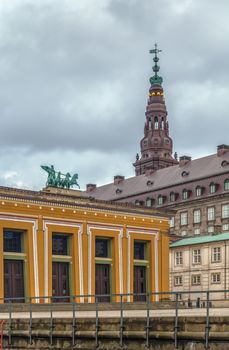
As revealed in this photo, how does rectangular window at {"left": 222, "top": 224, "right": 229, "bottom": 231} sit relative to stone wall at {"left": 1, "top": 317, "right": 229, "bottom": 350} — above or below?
above

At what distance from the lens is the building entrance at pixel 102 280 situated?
69.8 metres

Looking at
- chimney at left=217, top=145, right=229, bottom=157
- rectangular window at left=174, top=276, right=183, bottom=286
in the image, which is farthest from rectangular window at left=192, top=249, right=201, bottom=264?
chimney at left=217, top=145, right=229, bottom=157

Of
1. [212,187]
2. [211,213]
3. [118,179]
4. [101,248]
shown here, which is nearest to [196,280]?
[101,248]

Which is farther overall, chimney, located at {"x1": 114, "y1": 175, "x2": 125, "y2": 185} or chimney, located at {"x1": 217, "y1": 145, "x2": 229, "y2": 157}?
chimney, located at {"x1": 114, "y1": 175, "x2": 125, "y2": 185}

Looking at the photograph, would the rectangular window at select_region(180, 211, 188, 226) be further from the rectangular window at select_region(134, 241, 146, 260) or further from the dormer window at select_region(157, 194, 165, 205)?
the rectangular window at select_region(134, 241, 146, 260)

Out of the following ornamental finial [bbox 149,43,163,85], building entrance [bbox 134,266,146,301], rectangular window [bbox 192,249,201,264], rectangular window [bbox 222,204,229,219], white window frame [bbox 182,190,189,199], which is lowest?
building entrance [bbox 134,266,146,301]

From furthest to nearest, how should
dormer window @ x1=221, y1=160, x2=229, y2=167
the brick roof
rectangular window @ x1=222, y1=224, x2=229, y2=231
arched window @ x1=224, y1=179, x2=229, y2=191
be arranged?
the brick roof → dormer window @ x1=221, y1=160, x2=229, y2=167 → arched window @ x1=224, y1=179, x2=229, y2=191 → rectangular window @ x1=222, y1=224, x2=229, y2=231

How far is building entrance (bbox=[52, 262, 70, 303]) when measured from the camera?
66.3 metres

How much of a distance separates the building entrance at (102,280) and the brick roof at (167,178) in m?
50.6

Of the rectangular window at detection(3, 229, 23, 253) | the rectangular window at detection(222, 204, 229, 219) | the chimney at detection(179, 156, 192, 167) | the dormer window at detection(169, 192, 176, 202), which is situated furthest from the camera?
the chimney at detection(179, 156, 192, 167)

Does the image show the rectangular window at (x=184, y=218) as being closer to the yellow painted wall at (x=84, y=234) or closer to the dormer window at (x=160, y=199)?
the dormer window at (x=160, y=199)

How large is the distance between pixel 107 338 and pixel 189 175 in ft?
330

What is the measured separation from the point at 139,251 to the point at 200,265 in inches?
621

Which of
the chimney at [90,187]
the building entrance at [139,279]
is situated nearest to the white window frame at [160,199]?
the chimney at [90,187]
